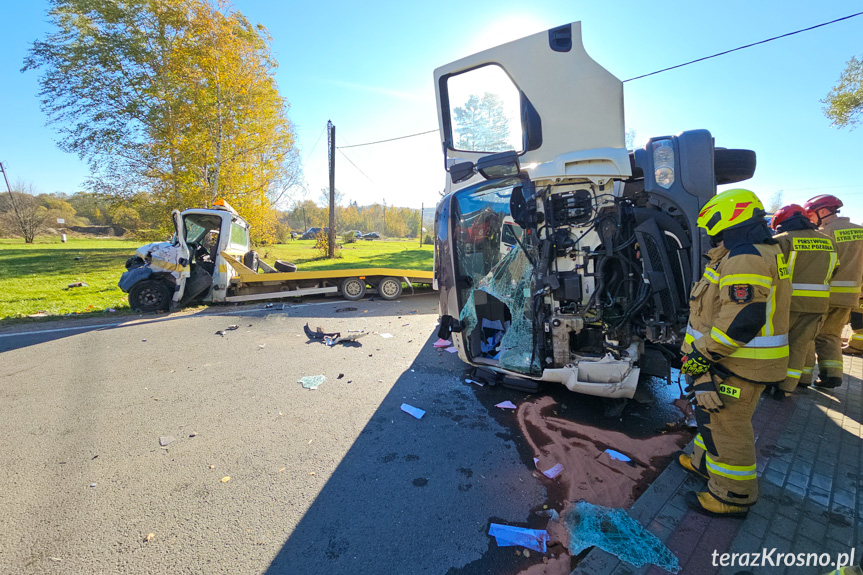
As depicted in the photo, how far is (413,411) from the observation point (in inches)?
132

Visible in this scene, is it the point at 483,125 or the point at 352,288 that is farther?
the point at 352,288

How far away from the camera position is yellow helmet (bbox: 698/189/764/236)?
78.5 inches

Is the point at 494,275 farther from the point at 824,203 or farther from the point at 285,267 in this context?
the point at 285,267

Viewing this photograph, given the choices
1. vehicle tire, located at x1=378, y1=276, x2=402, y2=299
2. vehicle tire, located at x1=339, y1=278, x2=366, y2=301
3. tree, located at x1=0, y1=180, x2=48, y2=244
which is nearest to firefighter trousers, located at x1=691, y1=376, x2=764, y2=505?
vehicle tire, located at x1=378, y1=276, x2=402, y2=299

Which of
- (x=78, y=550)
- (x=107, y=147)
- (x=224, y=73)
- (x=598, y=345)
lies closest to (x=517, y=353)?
(x=598, y=345)

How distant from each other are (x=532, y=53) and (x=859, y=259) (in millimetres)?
3956

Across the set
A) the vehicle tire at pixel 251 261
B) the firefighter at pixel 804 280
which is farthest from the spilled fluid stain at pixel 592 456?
the vehicle tire at pixel 251 261

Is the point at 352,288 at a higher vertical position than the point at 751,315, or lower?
lower

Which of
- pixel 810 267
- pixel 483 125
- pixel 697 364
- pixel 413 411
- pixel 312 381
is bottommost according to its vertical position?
pixel 413 411

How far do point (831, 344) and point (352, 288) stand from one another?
7986 mm

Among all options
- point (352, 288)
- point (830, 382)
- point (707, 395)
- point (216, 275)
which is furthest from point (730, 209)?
point (216, 275)

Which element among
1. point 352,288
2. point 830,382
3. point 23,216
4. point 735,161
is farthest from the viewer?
point 23,216

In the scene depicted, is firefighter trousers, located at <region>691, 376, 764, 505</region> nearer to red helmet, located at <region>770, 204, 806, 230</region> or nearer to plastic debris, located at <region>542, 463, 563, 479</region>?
Result: plastic debris, located at <region>542, 463, 563, 479</region>

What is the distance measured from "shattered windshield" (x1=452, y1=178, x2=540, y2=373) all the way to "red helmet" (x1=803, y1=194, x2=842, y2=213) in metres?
3.36
